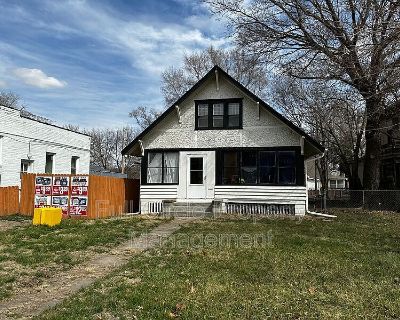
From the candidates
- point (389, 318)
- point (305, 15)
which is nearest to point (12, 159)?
point (305, 15)

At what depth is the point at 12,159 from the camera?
23.9m

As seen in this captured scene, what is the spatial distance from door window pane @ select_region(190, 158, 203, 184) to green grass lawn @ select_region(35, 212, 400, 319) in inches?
330

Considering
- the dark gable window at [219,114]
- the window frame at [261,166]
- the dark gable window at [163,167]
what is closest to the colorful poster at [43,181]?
the dark gable window at [163,167]

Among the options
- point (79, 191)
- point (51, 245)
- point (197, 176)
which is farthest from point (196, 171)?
point (51, 245)

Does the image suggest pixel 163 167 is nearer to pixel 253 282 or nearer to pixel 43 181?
pixel 43 181

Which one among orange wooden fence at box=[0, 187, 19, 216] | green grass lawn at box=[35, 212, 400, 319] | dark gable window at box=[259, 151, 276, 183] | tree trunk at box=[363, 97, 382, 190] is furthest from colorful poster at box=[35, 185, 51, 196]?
tree trunk at box=[363, 97, 382, 190]

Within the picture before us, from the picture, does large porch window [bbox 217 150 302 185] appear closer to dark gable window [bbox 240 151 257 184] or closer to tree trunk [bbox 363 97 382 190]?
dark gable window [bbox 240 151 257 184]

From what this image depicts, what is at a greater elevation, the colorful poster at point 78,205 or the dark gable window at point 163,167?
the dark gable window at point 163,167

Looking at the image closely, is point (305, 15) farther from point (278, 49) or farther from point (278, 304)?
point (278, 304)

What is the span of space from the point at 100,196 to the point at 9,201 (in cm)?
461

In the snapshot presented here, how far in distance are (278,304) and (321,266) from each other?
8.81 feet

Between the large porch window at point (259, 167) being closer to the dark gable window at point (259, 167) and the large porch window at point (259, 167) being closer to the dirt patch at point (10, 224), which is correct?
the dark gable window at point (259, 167)

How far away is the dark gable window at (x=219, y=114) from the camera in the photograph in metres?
19.9

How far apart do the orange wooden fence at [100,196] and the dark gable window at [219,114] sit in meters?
4.88
